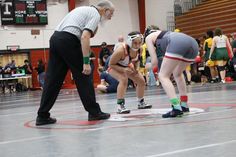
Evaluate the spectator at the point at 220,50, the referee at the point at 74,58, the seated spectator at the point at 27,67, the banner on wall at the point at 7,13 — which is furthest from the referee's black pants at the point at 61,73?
the banner on wall at the point at 7,13

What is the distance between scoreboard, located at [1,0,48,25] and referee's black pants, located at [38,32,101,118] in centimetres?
2196

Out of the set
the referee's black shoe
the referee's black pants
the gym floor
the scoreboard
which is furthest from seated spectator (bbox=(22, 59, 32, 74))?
the referee's black shoe

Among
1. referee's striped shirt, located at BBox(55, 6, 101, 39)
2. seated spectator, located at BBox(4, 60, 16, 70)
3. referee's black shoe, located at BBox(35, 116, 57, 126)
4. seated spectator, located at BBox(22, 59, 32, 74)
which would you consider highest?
referee's striped shirt, located at BBox(55, 6, 101, 39)

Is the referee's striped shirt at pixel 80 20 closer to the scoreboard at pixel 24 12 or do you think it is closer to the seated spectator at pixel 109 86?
the seated spectator at pixel 109 86

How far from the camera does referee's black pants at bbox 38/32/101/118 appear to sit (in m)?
6.48

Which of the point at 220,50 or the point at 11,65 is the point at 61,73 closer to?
the point at 220,50

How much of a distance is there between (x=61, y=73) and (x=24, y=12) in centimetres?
2250

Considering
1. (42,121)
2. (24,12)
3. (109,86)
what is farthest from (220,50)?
(24,12)

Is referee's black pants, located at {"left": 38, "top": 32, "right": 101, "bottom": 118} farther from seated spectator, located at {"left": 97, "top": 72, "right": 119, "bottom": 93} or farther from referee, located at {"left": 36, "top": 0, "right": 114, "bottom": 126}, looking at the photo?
seated spectator, located at {"left": 97, "top": 72, "right": 119, "bottom": 93}

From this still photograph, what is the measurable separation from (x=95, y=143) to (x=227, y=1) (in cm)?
2477

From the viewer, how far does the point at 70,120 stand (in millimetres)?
6887

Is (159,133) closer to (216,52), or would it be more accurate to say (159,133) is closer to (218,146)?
(218,146)

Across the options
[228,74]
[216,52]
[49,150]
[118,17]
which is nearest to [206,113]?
[49,150]

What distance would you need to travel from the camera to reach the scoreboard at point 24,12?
27766 mm
